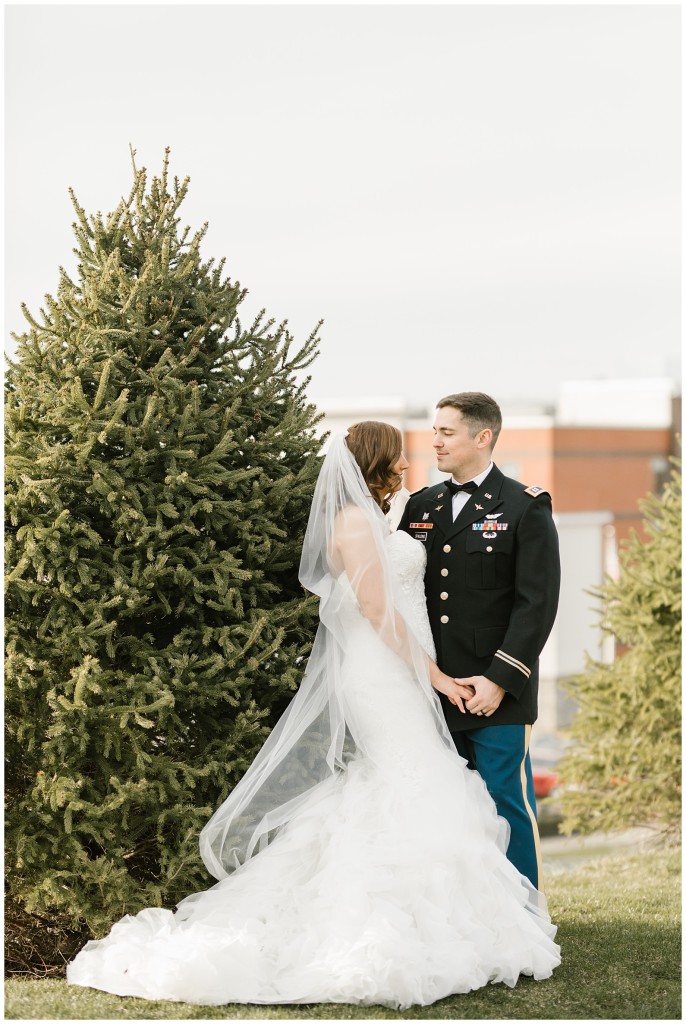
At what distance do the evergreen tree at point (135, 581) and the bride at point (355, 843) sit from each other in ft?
0.59

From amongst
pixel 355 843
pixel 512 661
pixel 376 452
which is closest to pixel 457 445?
pixel 376 452

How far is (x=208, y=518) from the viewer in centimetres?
464

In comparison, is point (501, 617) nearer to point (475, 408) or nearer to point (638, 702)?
point (475, 408)

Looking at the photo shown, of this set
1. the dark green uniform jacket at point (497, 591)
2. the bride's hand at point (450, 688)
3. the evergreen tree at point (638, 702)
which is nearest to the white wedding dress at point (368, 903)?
the bride's hand at point (450, 688)

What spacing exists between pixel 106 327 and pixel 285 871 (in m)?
2.59

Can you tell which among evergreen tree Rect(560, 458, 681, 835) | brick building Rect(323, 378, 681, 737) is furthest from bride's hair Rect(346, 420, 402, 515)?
brick building Rect(323, 378, 681, 737)

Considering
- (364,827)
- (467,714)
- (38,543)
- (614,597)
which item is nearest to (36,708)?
(38,543)

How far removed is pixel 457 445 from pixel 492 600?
30.5 inches

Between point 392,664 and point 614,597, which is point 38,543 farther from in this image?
point 614,597

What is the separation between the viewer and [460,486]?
16.8 feet

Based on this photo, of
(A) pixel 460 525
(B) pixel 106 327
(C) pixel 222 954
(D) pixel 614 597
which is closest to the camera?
(C) pixel 222 954

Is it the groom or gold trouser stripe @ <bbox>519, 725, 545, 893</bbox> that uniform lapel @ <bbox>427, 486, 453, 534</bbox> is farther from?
gold trouser stripe @ <bbox>519, 725, 545, 893</bbox>

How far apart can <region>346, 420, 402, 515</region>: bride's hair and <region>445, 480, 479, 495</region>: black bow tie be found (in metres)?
0.39

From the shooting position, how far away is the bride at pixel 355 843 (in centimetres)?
411
